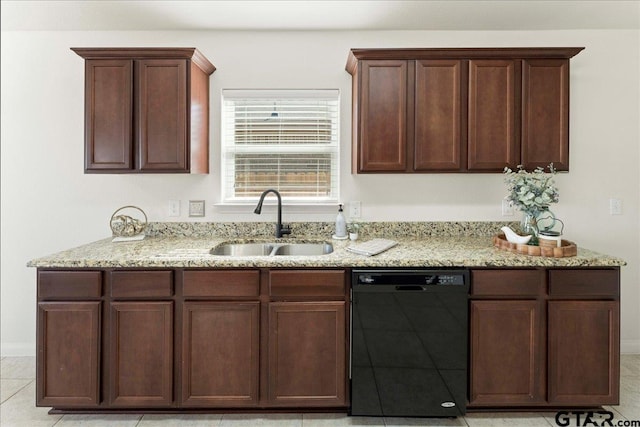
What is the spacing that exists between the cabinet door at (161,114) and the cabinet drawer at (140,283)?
74 cm

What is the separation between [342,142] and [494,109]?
1062 millimetres

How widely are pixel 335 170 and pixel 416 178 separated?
62 cm

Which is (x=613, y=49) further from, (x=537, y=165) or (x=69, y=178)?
(x=69, y=178)

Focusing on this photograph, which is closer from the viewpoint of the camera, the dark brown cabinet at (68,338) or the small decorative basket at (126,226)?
the dark brown cabinet at (68,338)

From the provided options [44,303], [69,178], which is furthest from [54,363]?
[69,178]

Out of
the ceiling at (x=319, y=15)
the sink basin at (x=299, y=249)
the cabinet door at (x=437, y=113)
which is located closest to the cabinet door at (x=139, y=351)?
the sink basin at (x=299, y=249)

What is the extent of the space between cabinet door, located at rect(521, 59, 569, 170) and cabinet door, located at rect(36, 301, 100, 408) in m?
2.80

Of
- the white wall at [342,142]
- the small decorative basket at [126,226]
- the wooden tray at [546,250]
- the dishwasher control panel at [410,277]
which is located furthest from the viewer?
the white wall at [342,142]

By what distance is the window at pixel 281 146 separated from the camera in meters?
2.91

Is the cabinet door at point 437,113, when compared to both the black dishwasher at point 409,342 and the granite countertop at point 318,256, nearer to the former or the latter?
the granite countertop at point 318,256

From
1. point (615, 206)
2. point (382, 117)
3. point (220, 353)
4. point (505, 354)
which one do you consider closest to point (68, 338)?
point (220, 353)

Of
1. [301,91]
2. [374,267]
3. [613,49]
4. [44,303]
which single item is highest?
[613,49]

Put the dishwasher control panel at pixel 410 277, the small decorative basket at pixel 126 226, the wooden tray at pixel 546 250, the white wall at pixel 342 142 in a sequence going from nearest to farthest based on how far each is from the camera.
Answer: the dishwasher control panel at pixel 410 277, the wooden tray at pixel 546 250, the small decorative basket at pixel 126 226, the white wall at pixel 342 142

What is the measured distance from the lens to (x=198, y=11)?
8.42 feet
